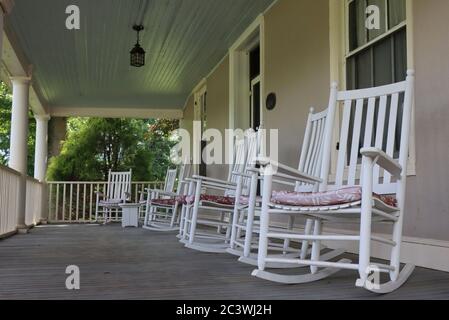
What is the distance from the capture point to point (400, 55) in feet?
9.28

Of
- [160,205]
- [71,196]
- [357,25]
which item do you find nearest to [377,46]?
[357,25]

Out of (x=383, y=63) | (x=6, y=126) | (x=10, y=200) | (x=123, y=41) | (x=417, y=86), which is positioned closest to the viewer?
(x=417, y=86)

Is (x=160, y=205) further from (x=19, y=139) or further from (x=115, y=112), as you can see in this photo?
(x=115, y=112)

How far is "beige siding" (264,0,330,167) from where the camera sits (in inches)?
147

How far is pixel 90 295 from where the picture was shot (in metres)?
1.75

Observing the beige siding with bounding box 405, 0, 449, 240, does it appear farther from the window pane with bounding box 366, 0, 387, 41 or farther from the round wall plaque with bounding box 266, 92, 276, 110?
the round wall plaque with bounding box 266, 92, 276, 110

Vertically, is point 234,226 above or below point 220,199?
below

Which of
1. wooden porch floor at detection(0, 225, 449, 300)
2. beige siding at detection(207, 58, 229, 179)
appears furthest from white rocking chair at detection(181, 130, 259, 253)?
beige siding at detection(207, 58, 229, 179)

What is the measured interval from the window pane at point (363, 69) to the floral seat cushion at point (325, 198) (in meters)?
1.42

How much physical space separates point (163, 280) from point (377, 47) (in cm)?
206

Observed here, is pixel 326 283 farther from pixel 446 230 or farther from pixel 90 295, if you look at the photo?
pixel 90 295

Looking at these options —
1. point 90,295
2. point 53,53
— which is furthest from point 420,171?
point 53,53

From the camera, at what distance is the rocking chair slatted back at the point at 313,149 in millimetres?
2744

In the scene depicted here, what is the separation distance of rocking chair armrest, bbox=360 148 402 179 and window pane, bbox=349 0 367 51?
60.7 inches
